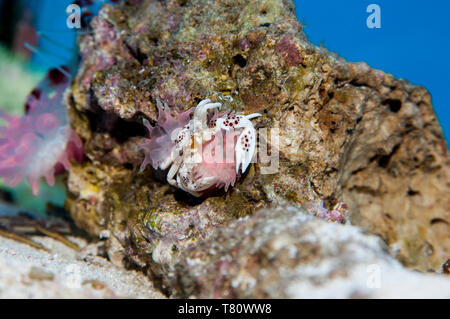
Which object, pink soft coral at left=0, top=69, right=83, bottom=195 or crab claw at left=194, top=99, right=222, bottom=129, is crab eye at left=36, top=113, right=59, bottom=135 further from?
crab claw at left=194, top=99, right=222, bottom=129

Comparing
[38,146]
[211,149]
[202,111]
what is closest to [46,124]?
[38,146]

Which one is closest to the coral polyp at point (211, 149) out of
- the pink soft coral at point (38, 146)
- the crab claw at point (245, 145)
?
the crab claw at point (245, 145)

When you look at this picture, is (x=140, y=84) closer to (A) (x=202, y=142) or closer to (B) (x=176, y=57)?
(B) (x=176, y=57)

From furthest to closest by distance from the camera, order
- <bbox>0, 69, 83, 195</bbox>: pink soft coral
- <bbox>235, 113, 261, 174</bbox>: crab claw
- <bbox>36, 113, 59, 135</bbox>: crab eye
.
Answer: <bbox>36, 113, 59, 135</bbox>: crab eye
<bbox>0, 69, 83, 195</bbox>: pink soft coral
<bbox>235, 113, 261, 174</bbox>: crab claw

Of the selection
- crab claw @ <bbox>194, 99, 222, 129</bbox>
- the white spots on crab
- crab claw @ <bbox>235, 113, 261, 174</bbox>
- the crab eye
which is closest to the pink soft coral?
the crab eye

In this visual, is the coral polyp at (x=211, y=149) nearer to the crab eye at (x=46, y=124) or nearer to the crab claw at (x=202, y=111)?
the crab claw at (x=202, y=111)

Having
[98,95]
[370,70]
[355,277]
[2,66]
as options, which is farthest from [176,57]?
[2,66]

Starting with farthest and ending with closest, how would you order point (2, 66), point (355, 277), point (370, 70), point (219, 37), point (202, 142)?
point (2, 66), point (370, 70), point (219, 37), point (202, 142), point (355, 277)

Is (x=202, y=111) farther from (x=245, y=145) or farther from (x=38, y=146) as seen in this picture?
(x=38, y=146)
